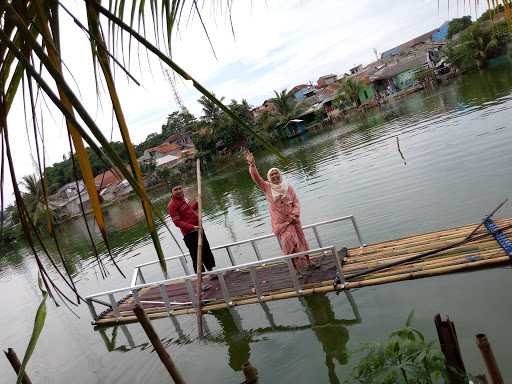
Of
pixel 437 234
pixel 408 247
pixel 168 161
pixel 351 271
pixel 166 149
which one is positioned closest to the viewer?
pixel 351 271

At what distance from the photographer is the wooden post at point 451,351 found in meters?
2.81

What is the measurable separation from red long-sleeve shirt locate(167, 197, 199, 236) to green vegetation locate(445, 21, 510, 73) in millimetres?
44299

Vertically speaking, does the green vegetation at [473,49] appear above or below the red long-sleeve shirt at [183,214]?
above

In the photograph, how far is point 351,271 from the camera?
677 centimetres

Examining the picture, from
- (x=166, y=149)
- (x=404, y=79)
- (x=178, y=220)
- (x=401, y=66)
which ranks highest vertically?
(x=166, y=149)

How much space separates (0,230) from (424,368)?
3.02 meters

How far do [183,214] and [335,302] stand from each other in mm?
3185

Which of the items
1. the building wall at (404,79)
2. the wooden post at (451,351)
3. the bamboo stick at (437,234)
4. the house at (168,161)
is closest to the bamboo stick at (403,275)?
the bamboo stick at (437,234)

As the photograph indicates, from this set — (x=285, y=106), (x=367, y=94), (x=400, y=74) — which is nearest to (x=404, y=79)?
(x=400, y=74)

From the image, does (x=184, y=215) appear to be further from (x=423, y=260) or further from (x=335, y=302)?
(x=423, y=260)

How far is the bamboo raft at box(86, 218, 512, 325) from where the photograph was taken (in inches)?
234

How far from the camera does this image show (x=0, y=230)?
2.43ft

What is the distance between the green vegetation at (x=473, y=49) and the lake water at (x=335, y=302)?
2795 centimetres

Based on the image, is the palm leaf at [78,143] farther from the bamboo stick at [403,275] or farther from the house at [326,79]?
the house at [326,79]
